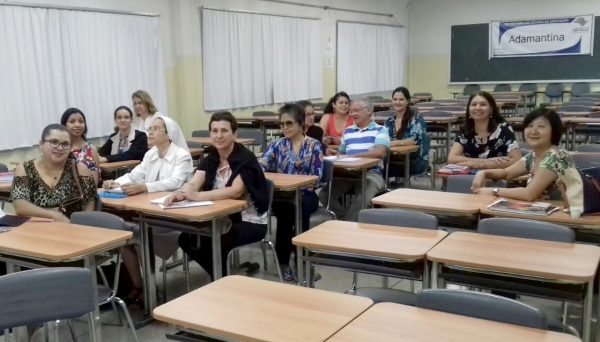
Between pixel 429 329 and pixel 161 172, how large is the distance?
2.83m

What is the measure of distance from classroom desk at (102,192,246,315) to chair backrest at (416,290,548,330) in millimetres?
1653

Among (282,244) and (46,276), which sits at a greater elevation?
(46,276)

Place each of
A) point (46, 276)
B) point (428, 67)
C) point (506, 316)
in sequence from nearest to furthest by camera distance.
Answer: point (506, 316) < point (46, 276) < point (428, 67)

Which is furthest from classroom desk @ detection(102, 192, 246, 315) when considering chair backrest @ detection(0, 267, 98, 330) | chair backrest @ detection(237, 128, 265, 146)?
chair backrest @ detection(237, 128, 265, 146)

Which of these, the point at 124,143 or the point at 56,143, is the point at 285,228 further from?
the point at 124,143

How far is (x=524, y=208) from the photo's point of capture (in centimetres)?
331

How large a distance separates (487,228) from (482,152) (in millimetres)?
1963

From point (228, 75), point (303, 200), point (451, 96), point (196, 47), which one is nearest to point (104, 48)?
point (196, 47)

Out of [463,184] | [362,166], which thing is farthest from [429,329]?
[362,166]

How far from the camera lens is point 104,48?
291 inches

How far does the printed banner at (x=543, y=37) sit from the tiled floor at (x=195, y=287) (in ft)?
35.6

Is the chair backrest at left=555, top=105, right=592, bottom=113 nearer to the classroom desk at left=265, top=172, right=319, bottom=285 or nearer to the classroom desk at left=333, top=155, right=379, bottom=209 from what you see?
the classroom desk at left=333, top=155, right=379, bottom=209

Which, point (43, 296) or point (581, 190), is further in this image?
point (581, 190)

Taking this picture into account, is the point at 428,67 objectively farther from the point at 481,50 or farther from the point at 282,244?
the point at 282,244
